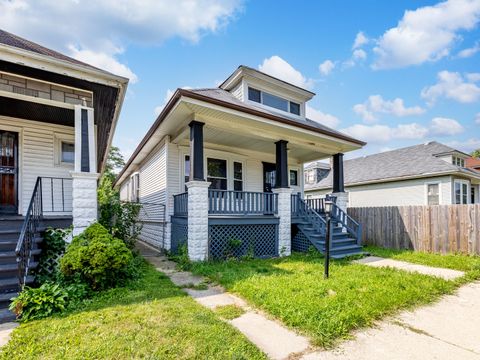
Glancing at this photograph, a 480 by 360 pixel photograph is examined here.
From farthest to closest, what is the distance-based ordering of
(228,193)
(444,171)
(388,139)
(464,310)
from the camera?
(388,139) < (444,171) < (228,193) < (464,310)

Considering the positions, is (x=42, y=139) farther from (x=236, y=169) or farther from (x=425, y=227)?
(x=425, y=227)

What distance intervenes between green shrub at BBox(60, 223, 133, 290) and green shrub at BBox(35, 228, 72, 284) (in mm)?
529

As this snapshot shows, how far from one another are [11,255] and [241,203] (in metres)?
5.43

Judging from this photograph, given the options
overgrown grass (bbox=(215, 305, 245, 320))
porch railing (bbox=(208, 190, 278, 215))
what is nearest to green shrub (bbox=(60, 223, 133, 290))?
overgrown grass (bbox=(215, 305, 245, 320))

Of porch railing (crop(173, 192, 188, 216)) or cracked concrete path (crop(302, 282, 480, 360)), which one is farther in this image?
porch railing (crop(173, 192, 188, 216))

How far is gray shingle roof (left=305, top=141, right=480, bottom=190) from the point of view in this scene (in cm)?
1409

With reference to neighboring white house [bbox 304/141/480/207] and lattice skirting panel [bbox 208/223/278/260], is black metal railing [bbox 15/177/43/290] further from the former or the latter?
neighboring white house [bbox 304/141/480/207]

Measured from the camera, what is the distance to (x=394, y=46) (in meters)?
9.38

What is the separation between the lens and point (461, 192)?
46.7ft

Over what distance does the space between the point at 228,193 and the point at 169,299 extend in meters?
4.03

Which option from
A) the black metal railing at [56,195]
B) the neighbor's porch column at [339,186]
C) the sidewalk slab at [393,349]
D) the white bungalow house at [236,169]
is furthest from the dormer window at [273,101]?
the sidewalk slab at [393,349]

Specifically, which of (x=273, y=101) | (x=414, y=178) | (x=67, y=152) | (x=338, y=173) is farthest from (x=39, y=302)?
(x=414, y=178)

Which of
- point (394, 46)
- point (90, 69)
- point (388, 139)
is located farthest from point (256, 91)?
point (388, 139)

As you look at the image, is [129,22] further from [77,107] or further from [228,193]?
[228,193]
